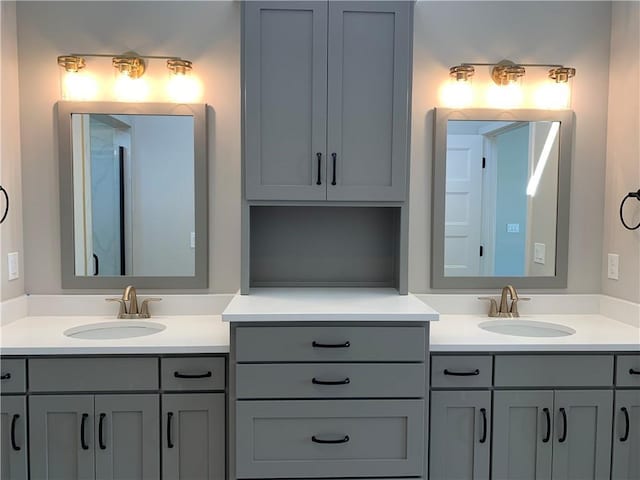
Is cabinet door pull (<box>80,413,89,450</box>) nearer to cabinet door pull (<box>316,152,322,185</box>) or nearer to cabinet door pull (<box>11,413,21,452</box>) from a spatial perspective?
cabinet door pull (<box>11,413,21,452</box>)

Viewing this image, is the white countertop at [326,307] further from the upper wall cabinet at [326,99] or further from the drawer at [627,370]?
the drawer at [627,370]

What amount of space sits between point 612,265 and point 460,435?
120 centimetres

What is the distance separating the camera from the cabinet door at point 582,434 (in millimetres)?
1983

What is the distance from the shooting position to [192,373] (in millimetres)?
1938

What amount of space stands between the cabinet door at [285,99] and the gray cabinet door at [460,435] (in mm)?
1022

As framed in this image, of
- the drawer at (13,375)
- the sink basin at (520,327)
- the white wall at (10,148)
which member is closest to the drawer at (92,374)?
the drawer at (13,375)

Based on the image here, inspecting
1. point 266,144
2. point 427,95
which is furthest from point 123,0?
point 427,95

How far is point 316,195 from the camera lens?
82.1 inches

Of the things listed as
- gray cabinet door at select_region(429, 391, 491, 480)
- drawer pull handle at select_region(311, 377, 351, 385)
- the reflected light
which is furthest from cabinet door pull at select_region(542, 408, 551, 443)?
the reflected light

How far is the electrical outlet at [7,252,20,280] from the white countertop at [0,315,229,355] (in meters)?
0.21

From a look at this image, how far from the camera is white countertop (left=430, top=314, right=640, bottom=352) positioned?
1.95 m

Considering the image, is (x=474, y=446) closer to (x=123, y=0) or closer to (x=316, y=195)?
(x=316, y=195)

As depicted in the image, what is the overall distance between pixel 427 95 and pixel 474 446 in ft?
5.32

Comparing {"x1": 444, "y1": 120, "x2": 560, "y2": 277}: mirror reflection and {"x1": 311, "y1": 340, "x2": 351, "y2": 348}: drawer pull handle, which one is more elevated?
{"x1": 444, "y1": 120, "x2": 560, "y2": 277}: mirror reflection
